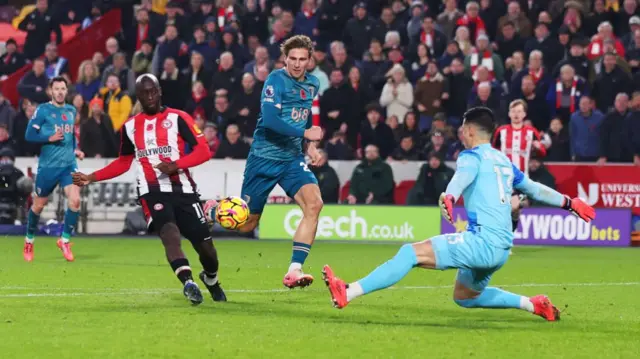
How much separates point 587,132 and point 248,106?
260 inches

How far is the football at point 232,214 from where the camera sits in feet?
38.1

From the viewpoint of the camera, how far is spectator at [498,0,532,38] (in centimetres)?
2475

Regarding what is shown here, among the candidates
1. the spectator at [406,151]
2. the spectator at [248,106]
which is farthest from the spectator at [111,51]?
the spectator at [406,151]

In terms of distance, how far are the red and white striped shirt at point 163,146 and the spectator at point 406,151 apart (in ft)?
39.5

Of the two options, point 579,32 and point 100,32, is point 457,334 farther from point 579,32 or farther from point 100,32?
point 100,32

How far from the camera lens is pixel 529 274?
15445 millimetres

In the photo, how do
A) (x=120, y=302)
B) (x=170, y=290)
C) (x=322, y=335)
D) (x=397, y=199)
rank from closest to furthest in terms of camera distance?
(x=322, y=335) < (x=120, y=302) < (x=170, y=290) < (x=397, y=199)

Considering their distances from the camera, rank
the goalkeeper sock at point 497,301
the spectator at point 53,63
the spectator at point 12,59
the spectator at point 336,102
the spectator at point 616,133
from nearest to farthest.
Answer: the goalkeeper sock at point 497,301
the spectator at point 616,133
the spectator at point 336,102
the spectator at point 53,63
the spectator at point 12,59

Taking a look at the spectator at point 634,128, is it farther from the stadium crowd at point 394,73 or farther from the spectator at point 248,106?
the spectator at point 248,106

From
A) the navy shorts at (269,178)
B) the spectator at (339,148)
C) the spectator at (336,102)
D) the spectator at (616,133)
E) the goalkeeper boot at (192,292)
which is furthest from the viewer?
the spectator at (336,102)

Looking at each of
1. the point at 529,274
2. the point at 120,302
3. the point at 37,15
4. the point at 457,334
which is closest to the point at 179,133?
the point at 120,302

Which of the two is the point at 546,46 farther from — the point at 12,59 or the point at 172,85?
the point at 12,59

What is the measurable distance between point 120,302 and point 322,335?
292 centimetres

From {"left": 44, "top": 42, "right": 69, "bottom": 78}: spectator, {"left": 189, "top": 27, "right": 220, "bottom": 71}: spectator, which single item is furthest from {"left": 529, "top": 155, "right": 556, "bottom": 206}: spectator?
{"left": 44, "top": 42, "right": 69, "bottom": 78}: spectator
